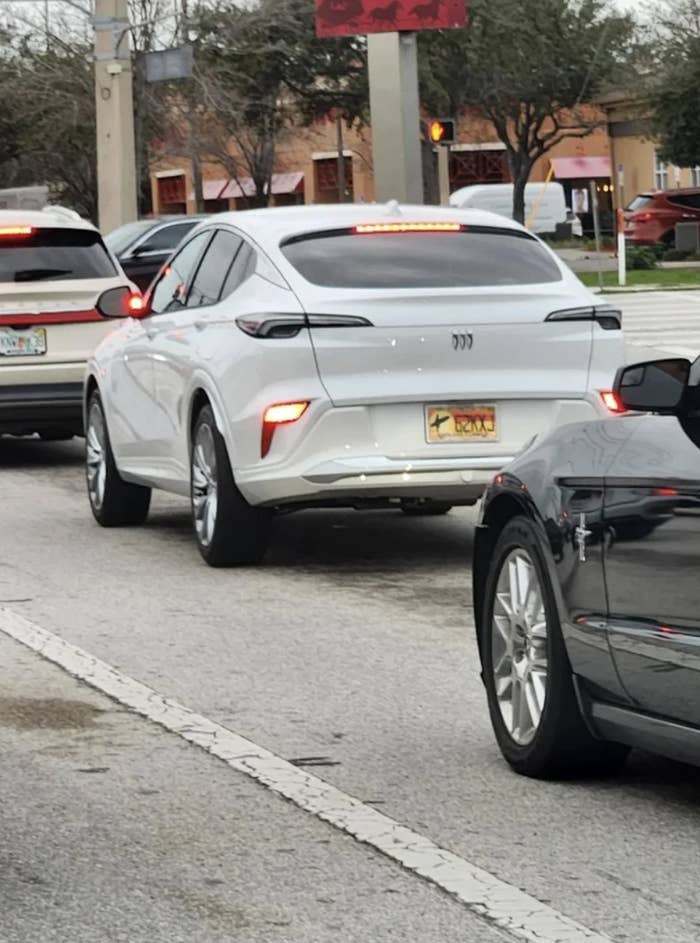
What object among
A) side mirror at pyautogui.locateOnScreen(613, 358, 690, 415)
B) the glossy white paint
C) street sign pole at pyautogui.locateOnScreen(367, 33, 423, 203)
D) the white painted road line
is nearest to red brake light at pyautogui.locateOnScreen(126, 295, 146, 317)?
the glossy white paint

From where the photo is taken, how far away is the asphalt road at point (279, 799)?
16.9ft

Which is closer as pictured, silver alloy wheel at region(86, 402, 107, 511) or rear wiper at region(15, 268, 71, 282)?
silver alloy wheel at region(86, 402, 107, 511)

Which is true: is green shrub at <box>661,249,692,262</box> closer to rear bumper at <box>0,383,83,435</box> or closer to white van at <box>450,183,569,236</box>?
white van at <box>450,183,569,236</box>

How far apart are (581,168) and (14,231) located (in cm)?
7455

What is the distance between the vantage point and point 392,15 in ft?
86.6

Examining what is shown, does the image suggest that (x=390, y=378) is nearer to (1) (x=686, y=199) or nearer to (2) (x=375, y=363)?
(2) (x=375, y=363)

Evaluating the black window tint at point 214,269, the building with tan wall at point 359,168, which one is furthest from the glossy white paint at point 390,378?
the building with tan wall at point 359,168

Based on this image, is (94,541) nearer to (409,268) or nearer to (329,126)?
(409,268)

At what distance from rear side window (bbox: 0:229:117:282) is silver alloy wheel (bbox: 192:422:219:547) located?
204 inches

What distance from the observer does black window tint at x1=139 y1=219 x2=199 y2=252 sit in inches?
1098

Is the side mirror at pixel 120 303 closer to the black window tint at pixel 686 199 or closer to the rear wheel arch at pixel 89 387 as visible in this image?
the rear wheel arch at pixel 89 387

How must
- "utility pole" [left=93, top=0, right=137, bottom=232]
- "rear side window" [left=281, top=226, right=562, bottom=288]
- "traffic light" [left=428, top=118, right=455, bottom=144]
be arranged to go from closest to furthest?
"rear side window" [left=281, top=226, right=562, bottom=288]
"traffic light" [left=428, top=118, right=455, bottom=144]
"utility pole" [left=93, top=0, right=137, bottom=232]

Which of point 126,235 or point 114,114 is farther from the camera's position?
point 114,114

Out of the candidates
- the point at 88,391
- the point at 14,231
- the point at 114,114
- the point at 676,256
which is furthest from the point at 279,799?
the point at 676,256
